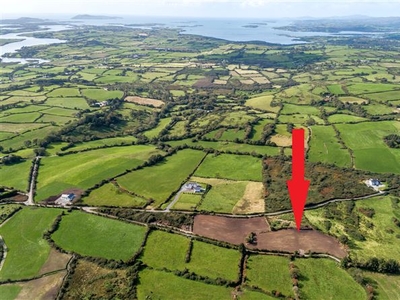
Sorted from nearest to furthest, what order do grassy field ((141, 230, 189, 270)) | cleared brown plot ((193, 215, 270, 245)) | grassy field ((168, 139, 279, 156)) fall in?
grassy field ((141, 230, 189, 270)), cleared brown plot ((193, 215, 270, 245)), grassy field ((168, 139, 279, 156))

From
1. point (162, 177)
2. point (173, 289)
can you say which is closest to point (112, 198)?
point (162, 177)

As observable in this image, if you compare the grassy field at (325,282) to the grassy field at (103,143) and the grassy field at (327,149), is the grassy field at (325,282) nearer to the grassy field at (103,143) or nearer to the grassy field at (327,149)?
the grassy field at (327,149)

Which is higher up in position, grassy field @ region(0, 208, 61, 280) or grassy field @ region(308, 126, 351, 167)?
grassy field @ region(308, 126, 351, 167)

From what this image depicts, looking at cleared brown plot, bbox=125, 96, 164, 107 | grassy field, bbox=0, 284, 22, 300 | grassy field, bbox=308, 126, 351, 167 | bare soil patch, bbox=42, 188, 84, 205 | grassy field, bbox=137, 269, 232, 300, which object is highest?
grassy field, bbox=137, 269, 232, 300

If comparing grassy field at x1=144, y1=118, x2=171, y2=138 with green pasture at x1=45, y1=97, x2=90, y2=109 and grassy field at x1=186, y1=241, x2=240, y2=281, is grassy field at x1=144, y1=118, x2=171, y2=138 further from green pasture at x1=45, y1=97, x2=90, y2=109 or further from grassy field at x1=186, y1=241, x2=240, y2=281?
grassy field at x1=186, y1=241, x2=240, y2=281

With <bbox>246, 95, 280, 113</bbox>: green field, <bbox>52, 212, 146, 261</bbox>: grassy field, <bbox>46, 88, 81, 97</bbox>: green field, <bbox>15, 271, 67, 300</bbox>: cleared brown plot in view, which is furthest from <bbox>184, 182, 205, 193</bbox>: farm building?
<bbox>46, 88, 81, 97</bbox>: green field

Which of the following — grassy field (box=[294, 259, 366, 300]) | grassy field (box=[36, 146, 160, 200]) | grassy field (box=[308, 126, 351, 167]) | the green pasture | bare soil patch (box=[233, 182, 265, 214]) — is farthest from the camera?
the green pasture

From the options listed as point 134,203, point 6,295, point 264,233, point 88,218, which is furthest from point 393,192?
point 6,295
